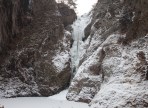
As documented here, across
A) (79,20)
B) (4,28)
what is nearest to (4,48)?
(4,28)

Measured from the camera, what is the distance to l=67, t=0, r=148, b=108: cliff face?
1316cm

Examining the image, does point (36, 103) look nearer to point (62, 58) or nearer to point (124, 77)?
point (124, 77)

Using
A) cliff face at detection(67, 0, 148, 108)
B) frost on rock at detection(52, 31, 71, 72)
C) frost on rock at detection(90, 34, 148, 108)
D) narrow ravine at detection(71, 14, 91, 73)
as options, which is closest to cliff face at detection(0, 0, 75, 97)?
frost on rock at detection(52, 31, 71, 72)

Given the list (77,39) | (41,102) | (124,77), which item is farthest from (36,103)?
→ (77,39)

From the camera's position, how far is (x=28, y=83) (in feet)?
70.1

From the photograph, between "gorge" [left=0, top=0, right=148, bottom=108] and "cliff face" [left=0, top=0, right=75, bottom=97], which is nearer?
"gorge" [left=0, top=0, right=148, bottom=108]

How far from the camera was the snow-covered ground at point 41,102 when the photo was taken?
16578 millimetres

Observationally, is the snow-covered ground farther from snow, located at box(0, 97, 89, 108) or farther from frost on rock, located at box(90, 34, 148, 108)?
frost on rock, located at box(90, 34, 148, 108)

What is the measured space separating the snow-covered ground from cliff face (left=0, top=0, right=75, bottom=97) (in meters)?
1.08

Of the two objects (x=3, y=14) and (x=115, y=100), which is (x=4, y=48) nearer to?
(x=3, y=14)

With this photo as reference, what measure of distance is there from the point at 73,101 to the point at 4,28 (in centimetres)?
886

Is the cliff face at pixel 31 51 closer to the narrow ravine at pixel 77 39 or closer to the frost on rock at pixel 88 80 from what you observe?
the narrow ravine at pixel 77 39

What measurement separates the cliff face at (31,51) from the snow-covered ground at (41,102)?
108 cm

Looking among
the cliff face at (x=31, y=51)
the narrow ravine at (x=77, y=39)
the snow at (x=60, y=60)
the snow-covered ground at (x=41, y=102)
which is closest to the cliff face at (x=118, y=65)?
the snow-covered ground at (x=41, y=102)
